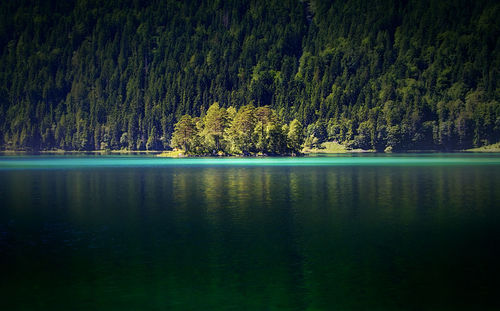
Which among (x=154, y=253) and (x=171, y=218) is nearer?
(x=154, y=253)

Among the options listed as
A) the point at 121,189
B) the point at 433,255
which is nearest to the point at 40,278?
the point at 433,255

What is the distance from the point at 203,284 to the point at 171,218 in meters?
22.1

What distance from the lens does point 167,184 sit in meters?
87.9

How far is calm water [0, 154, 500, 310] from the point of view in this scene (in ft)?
89.9

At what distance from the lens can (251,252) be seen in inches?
1441

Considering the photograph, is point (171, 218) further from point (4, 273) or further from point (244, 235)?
point (4, 273)

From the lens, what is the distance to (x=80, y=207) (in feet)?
194

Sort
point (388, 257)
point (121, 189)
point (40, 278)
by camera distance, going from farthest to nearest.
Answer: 1. point (121, 189)
2. point (388, 257)
3. point (40, 278)

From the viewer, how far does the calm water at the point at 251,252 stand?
27.4 meters

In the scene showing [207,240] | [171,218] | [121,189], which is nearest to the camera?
[207,240]

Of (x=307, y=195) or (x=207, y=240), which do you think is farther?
(x=307, y=195)

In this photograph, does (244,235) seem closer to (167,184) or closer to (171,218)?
(171,218)

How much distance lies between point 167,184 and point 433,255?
57.2 meters

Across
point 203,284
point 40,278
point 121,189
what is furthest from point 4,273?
point 121,189
